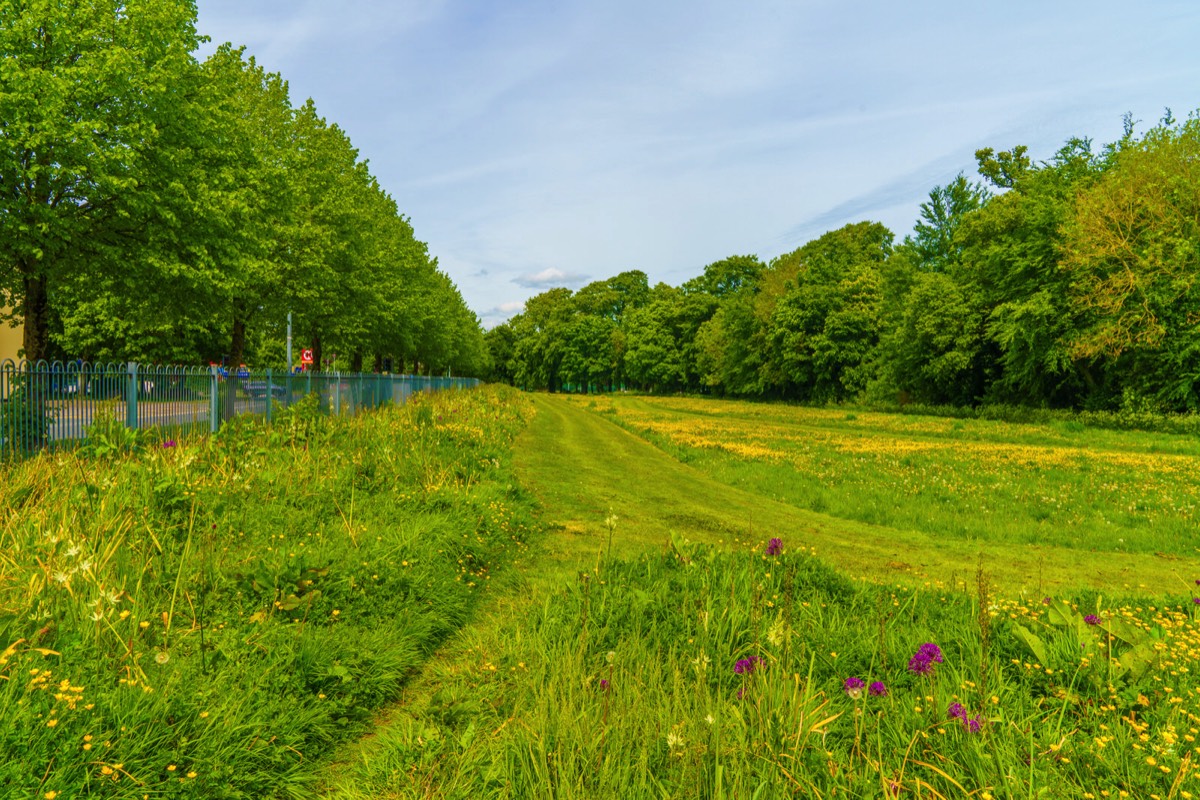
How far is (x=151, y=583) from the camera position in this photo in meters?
4.47

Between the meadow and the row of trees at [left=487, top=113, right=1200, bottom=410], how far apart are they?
2724cm

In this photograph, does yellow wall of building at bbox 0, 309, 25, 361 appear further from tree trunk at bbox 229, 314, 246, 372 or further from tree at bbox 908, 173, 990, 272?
tree at bbox 908, 173, 990, 272

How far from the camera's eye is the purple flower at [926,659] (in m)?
3.29

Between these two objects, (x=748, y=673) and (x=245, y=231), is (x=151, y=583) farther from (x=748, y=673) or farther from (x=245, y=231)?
(x=245, y=231)

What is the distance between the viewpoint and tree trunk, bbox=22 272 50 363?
13783mm

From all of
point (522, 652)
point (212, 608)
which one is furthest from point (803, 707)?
point (212, 608)

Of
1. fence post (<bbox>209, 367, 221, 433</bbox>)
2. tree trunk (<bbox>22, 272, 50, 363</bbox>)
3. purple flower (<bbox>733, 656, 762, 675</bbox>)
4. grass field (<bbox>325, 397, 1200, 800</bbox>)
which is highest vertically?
tree trunk (<bbox>22, 272, 50, 363</bbox>)

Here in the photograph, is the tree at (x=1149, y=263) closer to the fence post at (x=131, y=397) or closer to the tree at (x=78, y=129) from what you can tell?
the fence post at (x=131, y=397)

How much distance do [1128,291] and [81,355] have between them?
76027 mm

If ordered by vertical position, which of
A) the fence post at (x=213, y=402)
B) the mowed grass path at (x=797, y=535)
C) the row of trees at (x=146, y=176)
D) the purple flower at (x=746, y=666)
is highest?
the row of trees at (x=146, y=176)

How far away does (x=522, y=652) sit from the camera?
4184mm

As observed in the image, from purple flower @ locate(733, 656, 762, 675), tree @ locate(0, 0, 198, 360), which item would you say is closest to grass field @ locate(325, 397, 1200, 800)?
purple flower @ locate(733, 656, 762, 675)

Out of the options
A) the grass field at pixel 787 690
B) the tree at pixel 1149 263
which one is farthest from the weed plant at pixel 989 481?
the tree at pixel 1149 263

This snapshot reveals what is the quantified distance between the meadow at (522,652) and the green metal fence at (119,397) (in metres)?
2.22
